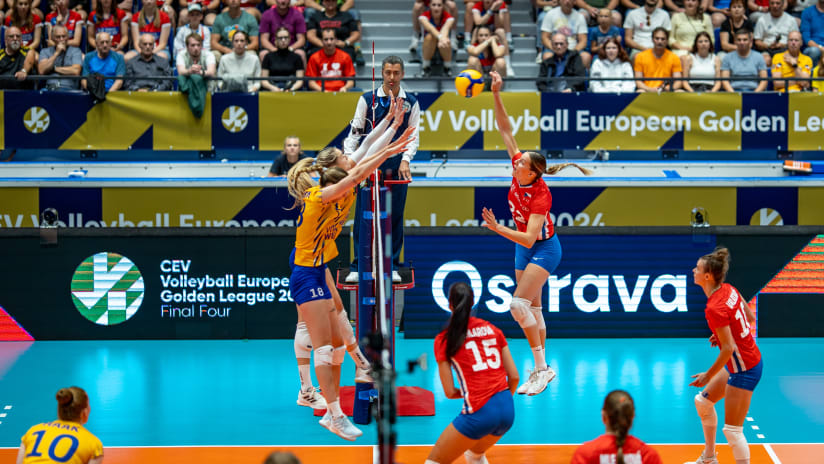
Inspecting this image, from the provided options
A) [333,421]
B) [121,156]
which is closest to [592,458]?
[333,421]

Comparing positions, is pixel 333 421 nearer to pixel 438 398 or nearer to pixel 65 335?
pixel 438 398

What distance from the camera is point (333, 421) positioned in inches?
315

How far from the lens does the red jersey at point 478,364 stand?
20.4 feet

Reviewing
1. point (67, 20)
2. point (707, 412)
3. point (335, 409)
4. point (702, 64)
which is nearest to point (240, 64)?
point (67, 20)

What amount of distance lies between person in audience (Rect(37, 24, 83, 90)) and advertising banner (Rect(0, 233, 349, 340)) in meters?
4.38

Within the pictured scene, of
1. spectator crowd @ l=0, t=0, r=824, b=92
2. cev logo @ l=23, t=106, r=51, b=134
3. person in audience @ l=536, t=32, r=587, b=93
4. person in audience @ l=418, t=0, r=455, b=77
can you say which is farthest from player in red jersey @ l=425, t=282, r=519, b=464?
person in audience @ l=418, t=0, r=455, b=77

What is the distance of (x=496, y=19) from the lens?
17.1m

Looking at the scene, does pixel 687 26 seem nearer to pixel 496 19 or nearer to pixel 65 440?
pixel 496 19

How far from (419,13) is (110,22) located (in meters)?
5.56

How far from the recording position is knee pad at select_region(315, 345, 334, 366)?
25.8ft

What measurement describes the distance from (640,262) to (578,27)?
591 cm

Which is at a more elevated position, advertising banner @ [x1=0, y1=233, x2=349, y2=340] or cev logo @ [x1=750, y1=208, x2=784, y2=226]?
cev logo @ [x1=750, y1=208, x2=784, y2=226]

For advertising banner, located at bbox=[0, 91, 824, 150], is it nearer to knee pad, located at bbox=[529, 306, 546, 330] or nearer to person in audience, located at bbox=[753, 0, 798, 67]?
person in audience, located at bbox=[753, 0, 798, 67]

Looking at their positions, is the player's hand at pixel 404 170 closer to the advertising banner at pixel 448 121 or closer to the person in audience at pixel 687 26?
the advertising banner at pixel 448 121
